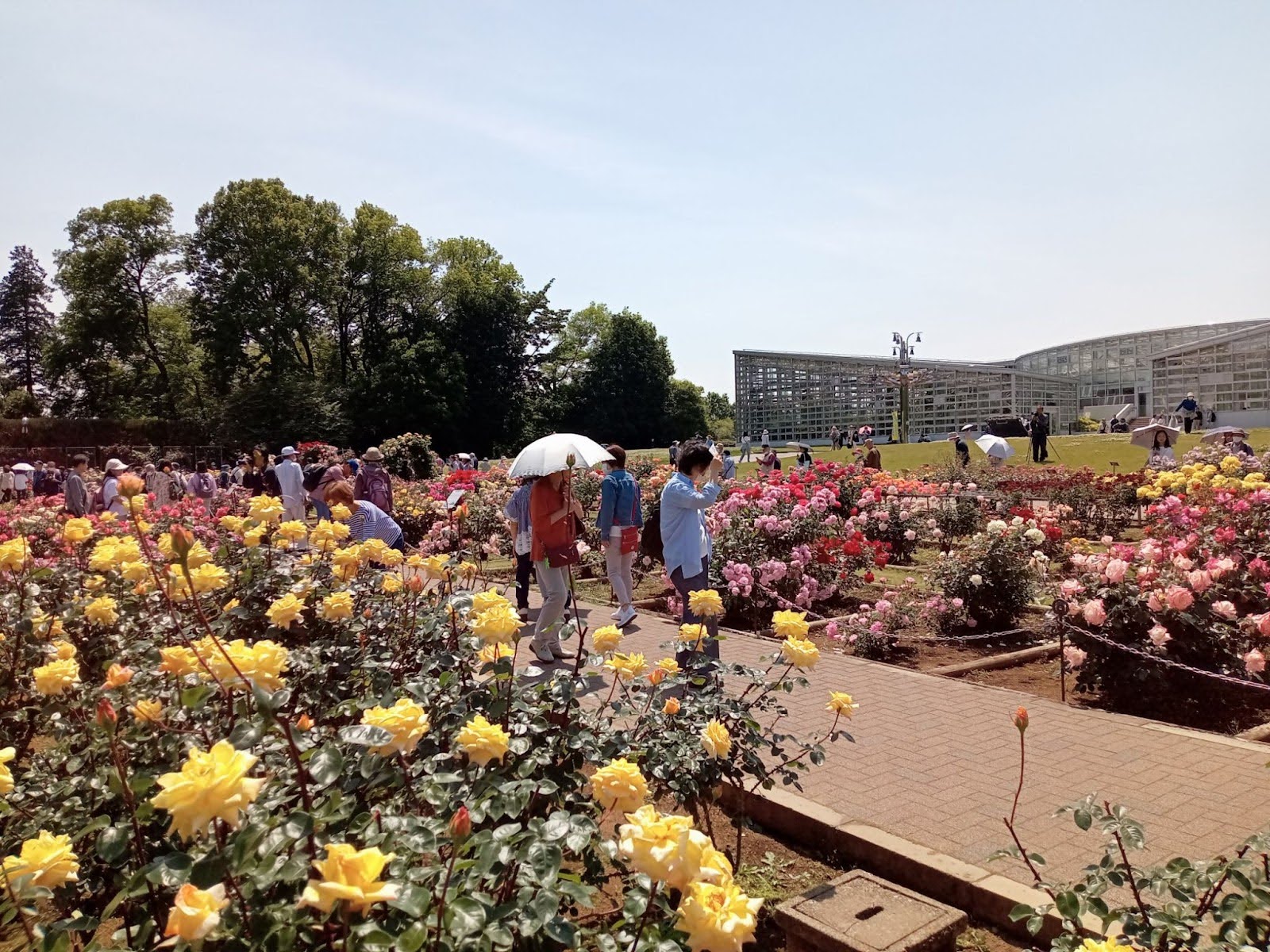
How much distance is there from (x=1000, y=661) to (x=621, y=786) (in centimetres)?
560

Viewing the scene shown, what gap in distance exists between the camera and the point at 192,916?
3.72 feet

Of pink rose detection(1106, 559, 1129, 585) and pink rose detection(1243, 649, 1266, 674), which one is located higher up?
pink rose detection(1106, 559, 1129, 585)

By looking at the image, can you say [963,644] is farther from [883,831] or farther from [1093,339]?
[1093,339]

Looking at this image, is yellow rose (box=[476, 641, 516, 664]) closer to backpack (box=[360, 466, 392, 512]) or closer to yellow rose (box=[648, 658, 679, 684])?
yellow rose (box=[648, 658, 679, 684])

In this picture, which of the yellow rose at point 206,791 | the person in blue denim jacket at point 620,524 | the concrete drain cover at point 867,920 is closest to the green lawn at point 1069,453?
the person in blue denim jacket at point 620,524

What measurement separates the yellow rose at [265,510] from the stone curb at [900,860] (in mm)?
2455

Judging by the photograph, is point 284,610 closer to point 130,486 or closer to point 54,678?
point 54,678

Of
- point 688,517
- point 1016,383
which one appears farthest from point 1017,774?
point 1016,383

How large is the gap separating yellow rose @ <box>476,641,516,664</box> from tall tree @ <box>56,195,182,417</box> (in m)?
45.0

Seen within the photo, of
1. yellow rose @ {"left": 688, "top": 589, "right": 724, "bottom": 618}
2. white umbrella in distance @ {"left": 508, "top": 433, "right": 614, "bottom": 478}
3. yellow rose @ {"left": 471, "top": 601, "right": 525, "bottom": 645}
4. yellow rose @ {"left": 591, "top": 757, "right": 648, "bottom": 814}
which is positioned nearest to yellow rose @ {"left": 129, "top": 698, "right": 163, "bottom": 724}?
yellow rose @ {"left": 471, "top": 601, "right": 525, "bottom": 645}

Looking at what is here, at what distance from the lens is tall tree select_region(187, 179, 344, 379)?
38.5 meters

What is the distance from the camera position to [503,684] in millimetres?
2412

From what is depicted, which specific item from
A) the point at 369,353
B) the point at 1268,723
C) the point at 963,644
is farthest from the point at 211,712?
the point at 369,353

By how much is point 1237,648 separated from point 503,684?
4.92 m
